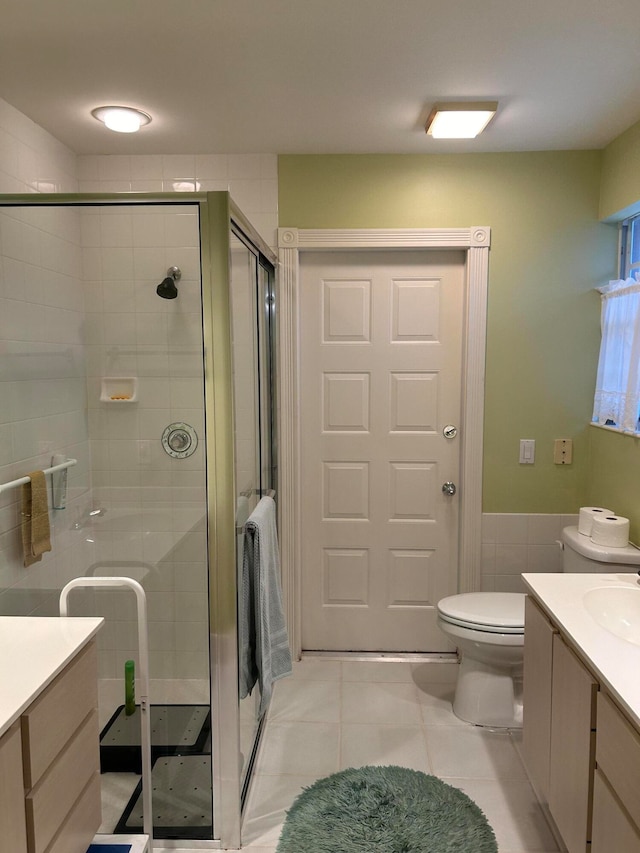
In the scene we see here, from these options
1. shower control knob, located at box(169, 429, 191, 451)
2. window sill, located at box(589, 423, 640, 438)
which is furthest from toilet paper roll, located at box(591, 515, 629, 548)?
shower control knob, located at box(169, 429, 191, 451)

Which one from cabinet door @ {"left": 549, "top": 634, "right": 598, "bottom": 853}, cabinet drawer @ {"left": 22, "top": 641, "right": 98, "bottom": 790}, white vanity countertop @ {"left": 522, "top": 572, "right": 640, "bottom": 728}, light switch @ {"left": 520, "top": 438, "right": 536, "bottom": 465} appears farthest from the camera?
light switch @ {"left": 520, "top": 438, "right": 536, "bottom": 465}

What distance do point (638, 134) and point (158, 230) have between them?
6.24 feet

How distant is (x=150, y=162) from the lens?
10.2 feet

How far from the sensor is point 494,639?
2.70m

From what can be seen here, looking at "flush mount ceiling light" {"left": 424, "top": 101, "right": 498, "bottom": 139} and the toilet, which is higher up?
"flush mount ceiling light" {"left": 424, "top": 101, "right": 498, "bottom": 139}

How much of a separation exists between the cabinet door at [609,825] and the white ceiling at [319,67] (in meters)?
1.95

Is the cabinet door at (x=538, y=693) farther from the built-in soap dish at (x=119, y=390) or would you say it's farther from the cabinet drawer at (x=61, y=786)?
the built-in soap dish at (x=119, y=390)

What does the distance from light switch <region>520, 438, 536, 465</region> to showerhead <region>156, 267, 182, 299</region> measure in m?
1.84

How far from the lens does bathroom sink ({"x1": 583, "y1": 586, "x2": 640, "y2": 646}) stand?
1964 mm

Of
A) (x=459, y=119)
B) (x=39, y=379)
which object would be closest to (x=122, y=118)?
(x=39, y=379)

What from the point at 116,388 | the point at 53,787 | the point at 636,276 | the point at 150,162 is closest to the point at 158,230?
the point at 116,388

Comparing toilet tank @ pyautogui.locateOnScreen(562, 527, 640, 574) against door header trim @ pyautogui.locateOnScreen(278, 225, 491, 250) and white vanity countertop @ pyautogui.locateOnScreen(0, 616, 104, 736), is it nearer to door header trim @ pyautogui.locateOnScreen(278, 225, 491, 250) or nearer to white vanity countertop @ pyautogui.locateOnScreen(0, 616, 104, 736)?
door header trim @ pyautogui.locateOnScreen(278, 225, 491, 250)

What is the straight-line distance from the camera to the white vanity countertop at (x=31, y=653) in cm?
136

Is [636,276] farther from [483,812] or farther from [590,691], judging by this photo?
[483,812]
